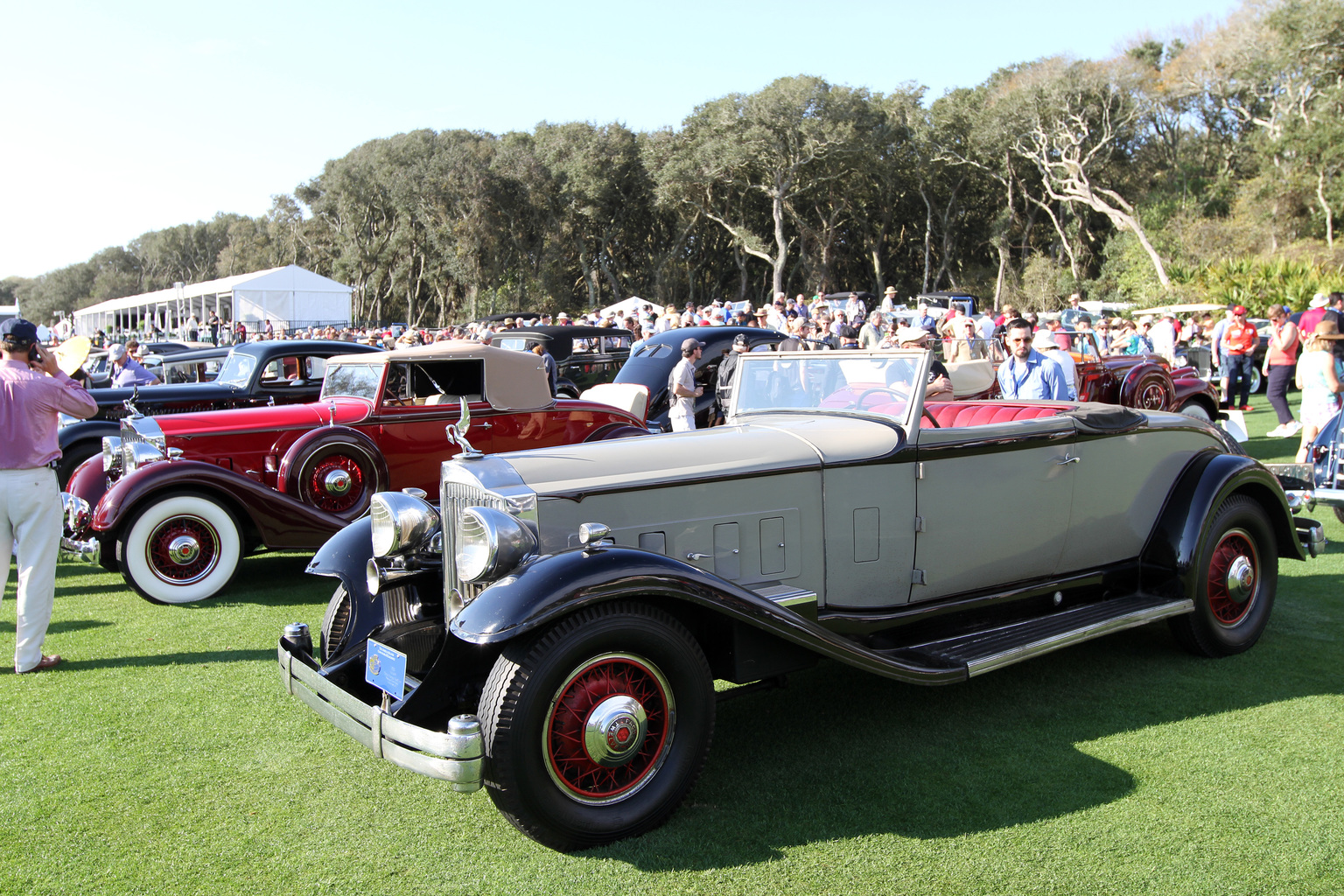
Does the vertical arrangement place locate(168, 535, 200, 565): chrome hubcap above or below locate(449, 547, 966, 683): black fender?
below

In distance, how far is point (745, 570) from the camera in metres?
3.61

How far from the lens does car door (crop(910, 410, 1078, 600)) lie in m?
4.01

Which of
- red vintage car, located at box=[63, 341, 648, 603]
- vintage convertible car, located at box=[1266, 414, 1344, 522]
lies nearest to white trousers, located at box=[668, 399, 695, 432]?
red vintage car, located at box=[63, 341, 648, 603]

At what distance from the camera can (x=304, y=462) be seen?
691cm

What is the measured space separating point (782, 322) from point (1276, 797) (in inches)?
651

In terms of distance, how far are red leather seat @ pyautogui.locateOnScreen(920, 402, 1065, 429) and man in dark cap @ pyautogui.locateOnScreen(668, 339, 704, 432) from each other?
16.6 feet

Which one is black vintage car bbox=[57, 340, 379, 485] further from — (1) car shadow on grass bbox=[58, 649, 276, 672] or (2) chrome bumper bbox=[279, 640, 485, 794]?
(2) chrome bumper bbox=[279, 640, 485, 794]

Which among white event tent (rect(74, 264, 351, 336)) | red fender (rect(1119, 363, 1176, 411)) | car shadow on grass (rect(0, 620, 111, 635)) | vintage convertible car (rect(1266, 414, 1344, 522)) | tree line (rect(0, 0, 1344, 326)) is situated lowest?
car shadow on grass (rect(0, 620, 111, 635))

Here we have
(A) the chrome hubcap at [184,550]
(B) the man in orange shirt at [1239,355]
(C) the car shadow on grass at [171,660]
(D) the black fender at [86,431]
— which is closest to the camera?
(C) the car shadow on grass at [171,660]

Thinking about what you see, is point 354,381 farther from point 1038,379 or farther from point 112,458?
point 1038,379

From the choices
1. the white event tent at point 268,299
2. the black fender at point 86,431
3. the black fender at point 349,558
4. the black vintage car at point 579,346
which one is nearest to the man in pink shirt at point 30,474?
the black fender at point 349,558

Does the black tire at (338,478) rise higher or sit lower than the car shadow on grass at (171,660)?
higher

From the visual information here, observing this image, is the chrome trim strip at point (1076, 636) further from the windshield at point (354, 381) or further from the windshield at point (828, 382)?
the windshield at point (354, 381)

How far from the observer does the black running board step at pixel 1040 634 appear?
3738mm
